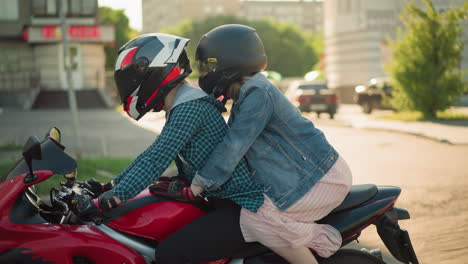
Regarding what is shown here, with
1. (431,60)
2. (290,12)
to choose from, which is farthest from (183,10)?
(431,60)

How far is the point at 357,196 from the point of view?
3191 millimetres

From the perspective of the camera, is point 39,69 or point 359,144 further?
point 39,69

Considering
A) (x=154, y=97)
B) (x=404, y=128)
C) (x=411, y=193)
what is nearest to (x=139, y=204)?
(x=154, y=97)

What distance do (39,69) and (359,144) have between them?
3310 centimetres

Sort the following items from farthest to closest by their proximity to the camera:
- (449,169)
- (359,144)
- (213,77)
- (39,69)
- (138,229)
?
(39,69), (359,144), (449,169), (213,77), (138,229)

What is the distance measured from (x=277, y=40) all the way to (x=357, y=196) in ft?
304

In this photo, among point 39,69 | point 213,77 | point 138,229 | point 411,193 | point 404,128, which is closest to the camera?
point 138,229

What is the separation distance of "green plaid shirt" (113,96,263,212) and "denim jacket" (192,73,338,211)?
3.0 inches

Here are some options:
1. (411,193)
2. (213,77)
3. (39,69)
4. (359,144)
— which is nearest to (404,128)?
(359,144)

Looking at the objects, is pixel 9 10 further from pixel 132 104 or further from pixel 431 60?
pixel 132 104

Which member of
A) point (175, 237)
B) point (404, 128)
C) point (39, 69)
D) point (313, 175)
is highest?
point (313, 175)

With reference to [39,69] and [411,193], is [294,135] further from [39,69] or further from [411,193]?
[39,69]

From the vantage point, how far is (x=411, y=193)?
841 cm

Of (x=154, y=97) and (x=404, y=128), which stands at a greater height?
(x=154, y=97)
